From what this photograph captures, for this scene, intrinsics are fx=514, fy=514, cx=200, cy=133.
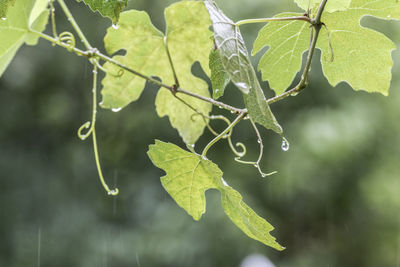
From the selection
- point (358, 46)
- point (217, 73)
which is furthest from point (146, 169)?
point (217, 73)

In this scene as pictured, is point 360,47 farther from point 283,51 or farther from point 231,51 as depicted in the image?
point 231,51

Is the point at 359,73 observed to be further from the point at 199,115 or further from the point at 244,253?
the point at 244,253

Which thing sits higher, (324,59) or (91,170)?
(324,59)

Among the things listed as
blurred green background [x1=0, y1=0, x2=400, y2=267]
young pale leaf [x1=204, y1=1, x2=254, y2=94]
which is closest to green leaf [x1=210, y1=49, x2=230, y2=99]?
young pale leaf [x1=204, y1=1, x2=254, y2=94]

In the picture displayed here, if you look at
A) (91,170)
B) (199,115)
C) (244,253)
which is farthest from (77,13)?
(199,115)

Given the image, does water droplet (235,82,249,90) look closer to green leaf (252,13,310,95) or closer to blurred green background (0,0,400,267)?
green leaf (252,13,310,95)
